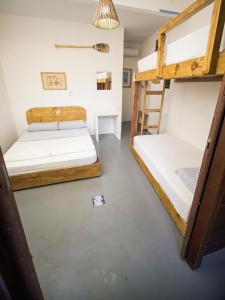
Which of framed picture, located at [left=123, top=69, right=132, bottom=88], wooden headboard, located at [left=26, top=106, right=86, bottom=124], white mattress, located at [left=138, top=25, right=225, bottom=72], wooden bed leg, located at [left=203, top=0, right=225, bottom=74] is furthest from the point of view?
framed picture, located at [left=123, top=69, right=132, bottom=88]

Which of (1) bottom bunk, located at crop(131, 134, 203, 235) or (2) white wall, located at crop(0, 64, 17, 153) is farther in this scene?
(2) white wall, located at crop(0, 64, 17, 153)

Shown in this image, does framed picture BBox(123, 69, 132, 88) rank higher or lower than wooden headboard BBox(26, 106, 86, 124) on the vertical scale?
higher

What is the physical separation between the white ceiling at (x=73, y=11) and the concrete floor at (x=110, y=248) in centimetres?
291

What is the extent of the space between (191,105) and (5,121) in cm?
358

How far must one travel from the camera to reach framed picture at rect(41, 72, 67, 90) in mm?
3355

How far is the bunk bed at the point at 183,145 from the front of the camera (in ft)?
3.46

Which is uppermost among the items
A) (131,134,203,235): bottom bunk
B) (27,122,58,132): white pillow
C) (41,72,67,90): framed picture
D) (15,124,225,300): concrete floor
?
(41,72,67,90): framed picture

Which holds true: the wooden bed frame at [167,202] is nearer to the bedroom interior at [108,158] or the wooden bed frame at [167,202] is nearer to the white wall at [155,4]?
the bedroom interior at [108,158]

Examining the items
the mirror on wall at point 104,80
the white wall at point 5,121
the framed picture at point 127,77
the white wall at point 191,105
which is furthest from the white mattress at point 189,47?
the framed picture at point 127,77

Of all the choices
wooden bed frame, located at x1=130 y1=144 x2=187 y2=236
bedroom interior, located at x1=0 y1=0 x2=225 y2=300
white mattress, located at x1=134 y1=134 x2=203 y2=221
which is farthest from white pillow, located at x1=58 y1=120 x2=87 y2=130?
wooden bed frame, located at x1=130 y1=144 x2=187 y2=236

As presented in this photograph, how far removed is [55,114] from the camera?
12.0ft

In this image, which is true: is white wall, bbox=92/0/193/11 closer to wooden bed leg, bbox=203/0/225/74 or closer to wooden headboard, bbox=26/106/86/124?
wooden bed leg, bbox=203/0/225/74

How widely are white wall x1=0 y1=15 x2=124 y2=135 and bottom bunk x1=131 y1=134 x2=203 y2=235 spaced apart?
1.88 meters

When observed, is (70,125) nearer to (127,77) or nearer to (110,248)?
(110,248)
